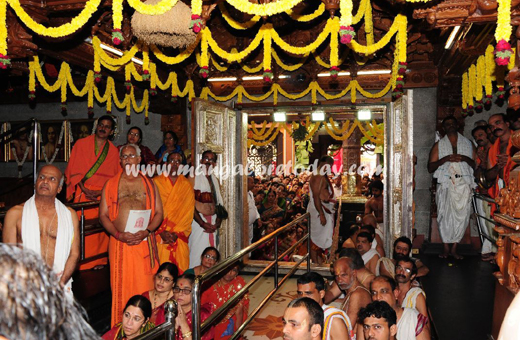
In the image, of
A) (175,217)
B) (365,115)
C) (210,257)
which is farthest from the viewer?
(365,115)

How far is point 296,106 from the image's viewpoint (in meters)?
7.16

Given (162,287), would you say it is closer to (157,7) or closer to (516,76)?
(157,7)

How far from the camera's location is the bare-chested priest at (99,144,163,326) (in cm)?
406

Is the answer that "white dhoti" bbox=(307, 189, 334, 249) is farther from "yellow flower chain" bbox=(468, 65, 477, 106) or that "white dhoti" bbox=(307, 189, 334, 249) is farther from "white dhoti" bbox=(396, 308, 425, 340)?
"white dhoti" bbox=(396, 308, 425, 340)

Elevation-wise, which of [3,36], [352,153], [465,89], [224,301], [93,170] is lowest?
[224,301]

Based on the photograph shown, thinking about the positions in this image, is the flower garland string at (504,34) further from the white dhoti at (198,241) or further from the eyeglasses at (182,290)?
the white dhoti at (198,241)

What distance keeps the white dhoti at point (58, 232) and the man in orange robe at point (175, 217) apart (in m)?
1.54

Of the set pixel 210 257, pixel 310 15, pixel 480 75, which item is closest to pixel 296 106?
pixel 310 15

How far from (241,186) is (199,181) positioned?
4.59 ft

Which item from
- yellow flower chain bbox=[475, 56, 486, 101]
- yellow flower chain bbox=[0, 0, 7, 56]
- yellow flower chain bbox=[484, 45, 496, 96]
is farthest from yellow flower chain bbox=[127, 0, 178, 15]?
yellow flower chain bbox=[475, 56, 486, 101]

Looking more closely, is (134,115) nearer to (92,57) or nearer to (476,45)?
(92,57)

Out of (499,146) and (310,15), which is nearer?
(310,15)

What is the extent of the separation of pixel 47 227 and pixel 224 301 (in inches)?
67.6

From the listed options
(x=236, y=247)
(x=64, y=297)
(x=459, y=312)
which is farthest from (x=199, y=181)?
(x=64, y=297)
